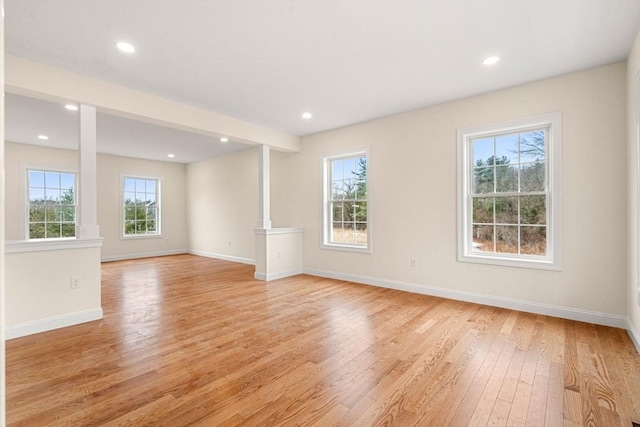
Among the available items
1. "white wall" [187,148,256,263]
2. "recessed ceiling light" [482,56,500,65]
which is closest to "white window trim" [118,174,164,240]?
"white wall" [187,148,256,263]

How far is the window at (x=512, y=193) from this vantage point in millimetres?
3441

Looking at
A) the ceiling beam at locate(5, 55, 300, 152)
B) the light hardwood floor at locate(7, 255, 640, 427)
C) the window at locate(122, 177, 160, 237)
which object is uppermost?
the ceiling beam at locate(5, 55, 300, 152)

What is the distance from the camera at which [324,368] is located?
2314mm

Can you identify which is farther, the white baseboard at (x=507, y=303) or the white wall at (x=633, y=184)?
the white baseboard at (x=507, y=303)

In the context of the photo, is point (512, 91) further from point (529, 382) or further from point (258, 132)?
point (258, 132)

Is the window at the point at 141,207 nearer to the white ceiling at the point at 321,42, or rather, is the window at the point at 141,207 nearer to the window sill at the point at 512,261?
the white ceiling at the point at 321,42

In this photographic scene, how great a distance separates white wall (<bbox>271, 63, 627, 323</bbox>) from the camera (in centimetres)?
310

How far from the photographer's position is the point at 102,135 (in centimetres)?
570

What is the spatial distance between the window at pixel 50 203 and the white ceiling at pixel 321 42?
4.93m

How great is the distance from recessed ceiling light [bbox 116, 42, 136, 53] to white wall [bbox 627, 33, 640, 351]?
4.34 metres

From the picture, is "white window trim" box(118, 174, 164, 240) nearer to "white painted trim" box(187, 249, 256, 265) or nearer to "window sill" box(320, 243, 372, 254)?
"white painted trim" box(187, 249, 256, 265)

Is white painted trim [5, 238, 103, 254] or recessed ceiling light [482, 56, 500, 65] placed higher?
recessed ceiling light [482, 56, 500, 65]

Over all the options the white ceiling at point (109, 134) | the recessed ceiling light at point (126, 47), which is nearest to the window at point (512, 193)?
the recessed ceiling light at point (126, 47)

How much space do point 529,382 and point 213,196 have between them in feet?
24.5
